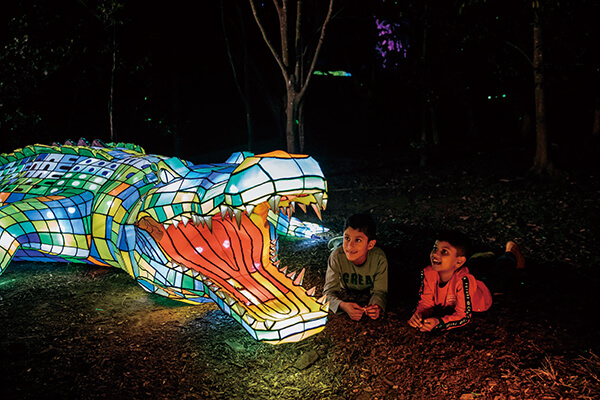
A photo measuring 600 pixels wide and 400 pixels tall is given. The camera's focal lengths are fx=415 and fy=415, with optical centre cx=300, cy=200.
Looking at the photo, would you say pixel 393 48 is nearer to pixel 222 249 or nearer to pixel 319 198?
pixel 222 249

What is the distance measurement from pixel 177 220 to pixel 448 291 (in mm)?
1977

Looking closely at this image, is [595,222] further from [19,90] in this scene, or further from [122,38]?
[122,38]

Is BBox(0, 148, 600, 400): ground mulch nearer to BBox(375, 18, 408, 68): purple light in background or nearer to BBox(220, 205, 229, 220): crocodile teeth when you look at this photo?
BBox(220, 205, 229, 220): crocodile teeth

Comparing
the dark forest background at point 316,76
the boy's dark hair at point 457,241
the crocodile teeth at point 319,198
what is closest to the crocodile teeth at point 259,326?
the crocodile teeth at point 319,198

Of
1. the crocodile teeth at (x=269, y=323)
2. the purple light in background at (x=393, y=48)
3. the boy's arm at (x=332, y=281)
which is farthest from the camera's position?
the purple light in background at (x=393, y=48)

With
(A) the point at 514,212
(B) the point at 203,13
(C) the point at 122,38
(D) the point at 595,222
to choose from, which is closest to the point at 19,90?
(C) the point at 122,38

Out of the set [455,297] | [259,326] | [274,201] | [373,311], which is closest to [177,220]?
[274,201]

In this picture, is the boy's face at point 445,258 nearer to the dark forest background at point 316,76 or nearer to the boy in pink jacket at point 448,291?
the boy in pink jacket at point 448,291

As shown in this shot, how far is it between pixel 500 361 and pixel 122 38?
46.5ft

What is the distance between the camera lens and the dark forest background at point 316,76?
8.84 meters

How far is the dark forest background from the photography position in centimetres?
884

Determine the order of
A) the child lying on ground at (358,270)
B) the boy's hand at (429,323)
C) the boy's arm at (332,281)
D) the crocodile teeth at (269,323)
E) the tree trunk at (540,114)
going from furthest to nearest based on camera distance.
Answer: the tree trunk at (540,114), the boy's arm at (332,281), the child lying on ground at (358,270), the boy's hand at (429,323), the crocodile teeth at (269,323)

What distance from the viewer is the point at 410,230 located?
5918 millimetres

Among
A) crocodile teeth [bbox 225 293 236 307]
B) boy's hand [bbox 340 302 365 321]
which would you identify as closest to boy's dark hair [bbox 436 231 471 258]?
boy's hand [bbox 340 302 365 321]
